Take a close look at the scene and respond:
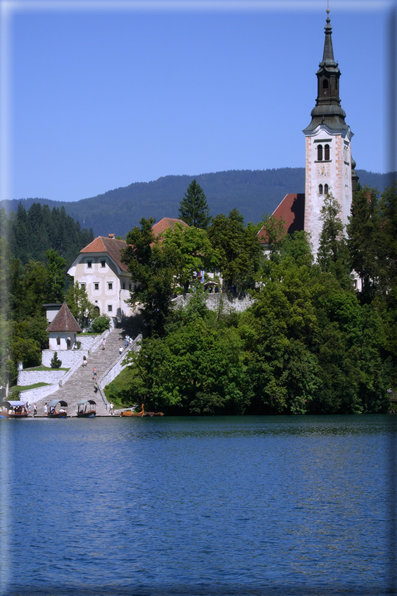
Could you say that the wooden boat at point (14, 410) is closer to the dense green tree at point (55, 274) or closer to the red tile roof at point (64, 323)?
the red tile roof at point (64, 323)

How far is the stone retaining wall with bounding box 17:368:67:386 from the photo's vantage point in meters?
66.4

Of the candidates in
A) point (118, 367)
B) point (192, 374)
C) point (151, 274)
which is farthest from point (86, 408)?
point (151, 274)

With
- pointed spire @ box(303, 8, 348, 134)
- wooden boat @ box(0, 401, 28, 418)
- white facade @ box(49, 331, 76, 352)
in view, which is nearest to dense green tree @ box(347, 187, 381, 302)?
pointed spire @ box(303, 8, 348, 134)

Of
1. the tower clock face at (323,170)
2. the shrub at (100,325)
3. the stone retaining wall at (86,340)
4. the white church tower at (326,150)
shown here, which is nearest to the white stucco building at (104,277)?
the shrub at (100,325)

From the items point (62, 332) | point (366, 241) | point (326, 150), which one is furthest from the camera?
point (326, 150)

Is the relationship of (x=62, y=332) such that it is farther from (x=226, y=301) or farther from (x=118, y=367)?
(x=226, y=301)

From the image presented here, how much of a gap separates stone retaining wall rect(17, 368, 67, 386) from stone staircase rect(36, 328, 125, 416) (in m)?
1.45

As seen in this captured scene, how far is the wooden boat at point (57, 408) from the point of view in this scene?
2427 inches

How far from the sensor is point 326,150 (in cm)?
8562

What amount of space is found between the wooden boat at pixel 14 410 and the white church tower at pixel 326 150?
116ft

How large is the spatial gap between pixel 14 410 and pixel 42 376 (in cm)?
489

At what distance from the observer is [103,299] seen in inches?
3184

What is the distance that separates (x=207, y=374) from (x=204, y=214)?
5090 cm

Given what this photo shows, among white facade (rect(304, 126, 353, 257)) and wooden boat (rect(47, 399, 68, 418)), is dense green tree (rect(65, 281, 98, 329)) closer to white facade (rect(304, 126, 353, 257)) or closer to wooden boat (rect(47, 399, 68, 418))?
wooden boat (rect(47, 399, 68, 418))
